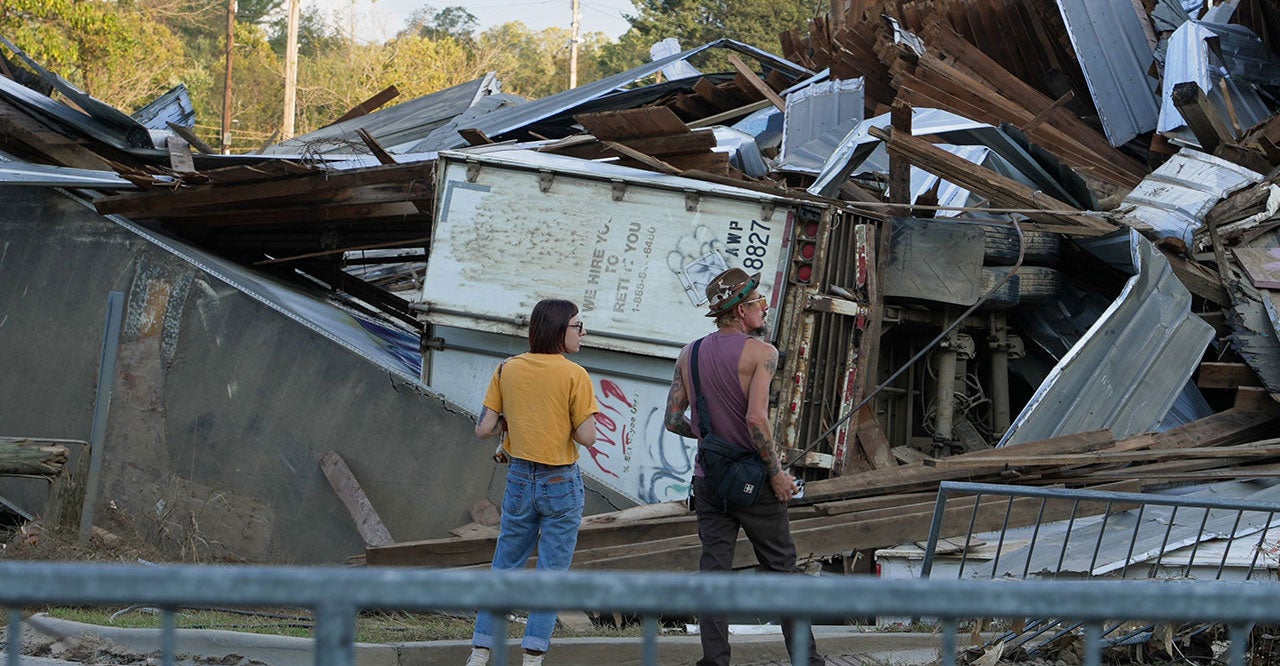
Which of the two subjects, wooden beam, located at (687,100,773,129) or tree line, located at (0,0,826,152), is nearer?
wooden beam, located at (687,100,773,129)

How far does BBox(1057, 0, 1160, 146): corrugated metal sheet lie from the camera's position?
12.5m

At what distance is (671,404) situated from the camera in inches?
203

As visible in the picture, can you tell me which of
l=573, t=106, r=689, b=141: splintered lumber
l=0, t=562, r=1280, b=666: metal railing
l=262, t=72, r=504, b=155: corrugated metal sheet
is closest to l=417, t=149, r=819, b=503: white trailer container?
l=573, t=106, r=689, b=141: splintered lumber

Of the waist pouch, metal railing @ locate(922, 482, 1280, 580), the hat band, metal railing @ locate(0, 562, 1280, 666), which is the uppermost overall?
the hat band

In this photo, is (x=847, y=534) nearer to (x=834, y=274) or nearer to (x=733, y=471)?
(x=834, y=274)

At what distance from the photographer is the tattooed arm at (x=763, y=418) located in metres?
4.76

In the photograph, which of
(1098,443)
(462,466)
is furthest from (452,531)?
(1098,443)

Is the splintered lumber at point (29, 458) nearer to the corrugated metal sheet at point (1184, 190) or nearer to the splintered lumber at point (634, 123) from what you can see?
the splintered lumber at point (634, 123)

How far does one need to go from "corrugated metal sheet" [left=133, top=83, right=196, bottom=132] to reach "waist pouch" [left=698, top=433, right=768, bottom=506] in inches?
463

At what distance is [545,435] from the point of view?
4.96m

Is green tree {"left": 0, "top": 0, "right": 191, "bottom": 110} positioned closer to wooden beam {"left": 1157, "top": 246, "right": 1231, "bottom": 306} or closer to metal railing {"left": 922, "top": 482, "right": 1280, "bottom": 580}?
wooden beam {"left": 1157, "top": 246, "right": 1231, "bottom": 306}

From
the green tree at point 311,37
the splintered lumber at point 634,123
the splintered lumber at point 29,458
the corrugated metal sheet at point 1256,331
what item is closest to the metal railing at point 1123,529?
the corrugated metal sheet at point 1256,331

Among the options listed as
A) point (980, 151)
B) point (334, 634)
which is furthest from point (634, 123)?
point (334, 634)

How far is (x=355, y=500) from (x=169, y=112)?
29.5ft
